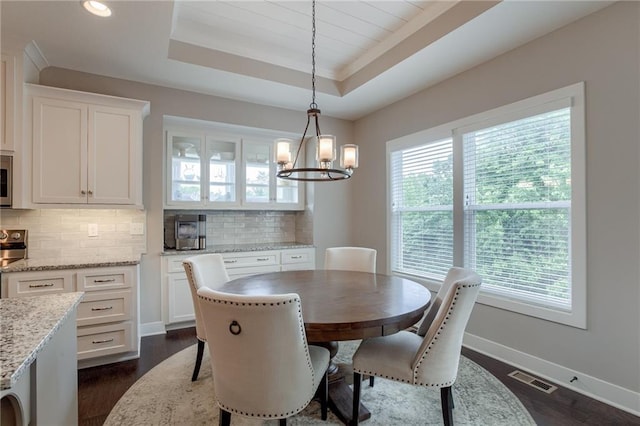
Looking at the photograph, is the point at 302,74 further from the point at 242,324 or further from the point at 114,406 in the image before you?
the point at 114,406

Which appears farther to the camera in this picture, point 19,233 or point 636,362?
point 19,233

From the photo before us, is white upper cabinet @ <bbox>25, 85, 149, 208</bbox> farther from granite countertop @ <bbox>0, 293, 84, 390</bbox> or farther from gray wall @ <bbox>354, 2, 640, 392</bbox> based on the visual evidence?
gray wall @ <bbox>354, 2, 640, 392</bbox>

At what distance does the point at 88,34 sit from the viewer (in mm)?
2506

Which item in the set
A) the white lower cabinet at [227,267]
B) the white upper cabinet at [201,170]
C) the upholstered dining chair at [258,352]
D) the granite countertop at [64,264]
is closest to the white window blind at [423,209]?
the white lower cabinet at [227,267]

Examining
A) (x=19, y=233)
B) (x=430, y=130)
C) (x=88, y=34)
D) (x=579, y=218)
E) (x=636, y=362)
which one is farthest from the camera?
(x=430, y=130)

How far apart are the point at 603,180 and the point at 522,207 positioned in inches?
22.3

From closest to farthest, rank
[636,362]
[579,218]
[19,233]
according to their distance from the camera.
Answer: [636,362] → [579,218] → [19,233]

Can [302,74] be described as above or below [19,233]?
above

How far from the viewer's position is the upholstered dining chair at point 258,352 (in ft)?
4.48

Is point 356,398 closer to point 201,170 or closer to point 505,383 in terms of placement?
point 505,383

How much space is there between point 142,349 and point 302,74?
317cm

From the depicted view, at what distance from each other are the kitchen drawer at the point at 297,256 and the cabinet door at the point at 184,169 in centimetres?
122

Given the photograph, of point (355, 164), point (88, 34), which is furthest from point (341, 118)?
point (88, 34)

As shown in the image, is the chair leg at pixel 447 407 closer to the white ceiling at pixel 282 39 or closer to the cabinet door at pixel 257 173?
the white ceiling at pixel 282 39
